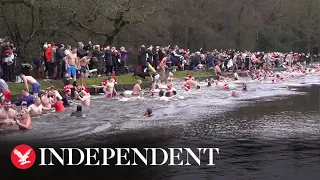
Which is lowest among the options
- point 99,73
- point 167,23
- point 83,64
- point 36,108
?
point 36,108

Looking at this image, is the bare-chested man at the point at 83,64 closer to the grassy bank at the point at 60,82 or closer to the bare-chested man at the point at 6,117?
the grassy bank at the point at 60,82

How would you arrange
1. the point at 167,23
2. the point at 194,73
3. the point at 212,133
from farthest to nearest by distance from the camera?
1. the point at 167,23
2. the point at 194,73
3. the point at 212,133

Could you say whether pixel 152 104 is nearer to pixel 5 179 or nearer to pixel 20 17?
pixel 5 179

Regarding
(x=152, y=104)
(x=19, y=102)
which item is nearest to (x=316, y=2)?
(x=152, y=104)

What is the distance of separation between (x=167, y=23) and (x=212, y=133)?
4099cm

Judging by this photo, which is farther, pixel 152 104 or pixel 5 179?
pixel 152 104

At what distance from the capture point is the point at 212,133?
14.5 metres

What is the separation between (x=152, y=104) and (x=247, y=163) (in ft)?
35.5

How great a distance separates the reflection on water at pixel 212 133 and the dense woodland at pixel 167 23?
10824mm

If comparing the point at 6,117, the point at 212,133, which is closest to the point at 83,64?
the point at 6,117

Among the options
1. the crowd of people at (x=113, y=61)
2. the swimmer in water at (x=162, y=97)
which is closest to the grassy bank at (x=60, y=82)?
the crowd of people at (x=113, y=61)

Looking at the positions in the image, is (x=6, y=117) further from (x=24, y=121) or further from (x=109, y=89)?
(x=109, y=89)

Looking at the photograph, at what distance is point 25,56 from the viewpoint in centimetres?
3188

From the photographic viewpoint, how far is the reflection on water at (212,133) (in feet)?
35.1
